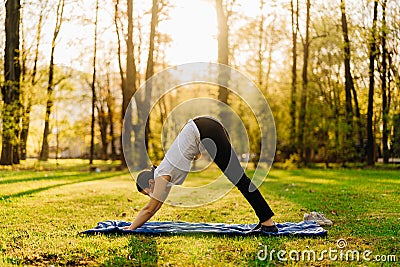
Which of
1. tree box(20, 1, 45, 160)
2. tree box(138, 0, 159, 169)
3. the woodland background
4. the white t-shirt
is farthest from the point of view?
tree box(20, 1, 45, 160)

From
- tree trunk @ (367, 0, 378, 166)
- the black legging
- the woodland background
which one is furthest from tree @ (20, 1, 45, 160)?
the black legging

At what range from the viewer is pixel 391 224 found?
6906 millimetres

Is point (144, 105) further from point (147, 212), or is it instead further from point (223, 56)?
point (147, 212)

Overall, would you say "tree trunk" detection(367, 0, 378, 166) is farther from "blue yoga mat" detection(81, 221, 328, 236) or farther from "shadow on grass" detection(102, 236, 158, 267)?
"shadow on grass" detection(102, 236, 158, 267)

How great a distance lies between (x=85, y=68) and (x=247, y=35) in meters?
13.0

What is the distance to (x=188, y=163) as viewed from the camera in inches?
256

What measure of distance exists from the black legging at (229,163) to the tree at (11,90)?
672 inches

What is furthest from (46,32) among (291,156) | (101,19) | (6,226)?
(6,226)

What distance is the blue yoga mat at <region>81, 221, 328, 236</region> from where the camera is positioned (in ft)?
20.4

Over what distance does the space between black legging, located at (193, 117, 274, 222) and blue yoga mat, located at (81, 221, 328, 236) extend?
1.00 feet

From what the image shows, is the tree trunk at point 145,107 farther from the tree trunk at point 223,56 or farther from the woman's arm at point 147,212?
the woman's arm at point 147,212

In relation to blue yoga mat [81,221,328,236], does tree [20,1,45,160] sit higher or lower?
higher

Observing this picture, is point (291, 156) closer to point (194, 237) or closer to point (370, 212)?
point (370, 212)

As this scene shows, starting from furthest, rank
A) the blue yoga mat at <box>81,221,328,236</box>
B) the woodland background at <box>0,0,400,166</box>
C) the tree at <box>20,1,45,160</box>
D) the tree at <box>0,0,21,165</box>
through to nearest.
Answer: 1. the tree at <box>20,1,45,160</box>
2. the woodland background at <box>0,0,400,166</box>
3. the tree at <box>0,0,21,165</box>
4. the blue yoga mat at <box>81,221,328,236</box>
